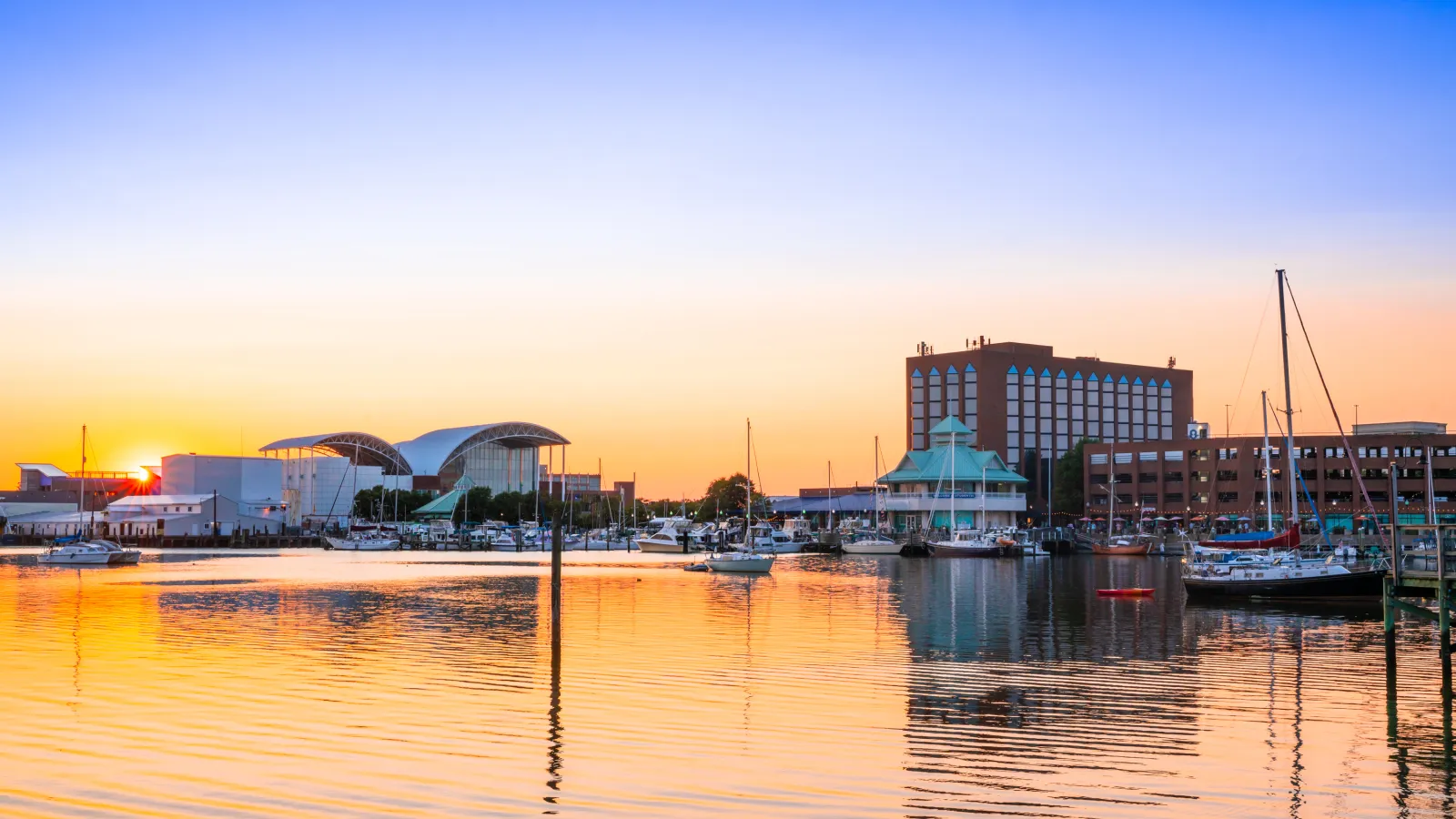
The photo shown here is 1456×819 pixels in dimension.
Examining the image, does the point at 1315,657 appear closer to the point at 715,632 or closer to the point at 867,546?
the point at 715,632

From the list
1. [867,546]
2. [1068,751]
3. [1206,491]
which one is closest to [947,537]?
[867,546]

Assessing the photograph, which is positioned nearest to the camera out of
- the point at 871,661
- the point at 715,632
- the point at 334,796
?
the point at 334,796

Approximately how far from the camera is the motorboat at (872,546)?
12650 centimetres

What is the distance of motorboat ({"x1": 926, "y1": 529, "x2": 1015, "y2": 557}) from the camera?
121 metres

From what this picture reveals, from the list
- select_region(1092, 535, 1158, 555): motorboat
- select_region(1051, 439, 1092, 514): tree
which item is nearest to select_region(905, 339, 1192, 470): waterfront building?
select_region(1051, 439, 1092, 514): tree

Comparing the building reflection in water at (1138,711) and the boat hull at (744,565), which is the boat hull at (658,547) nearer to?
the boat hull at (744,565)

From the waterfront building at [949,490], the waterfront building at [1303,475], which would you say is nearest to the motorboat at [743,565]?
the waterfront building at [949,490]

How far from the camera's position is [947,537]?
13250 centimetres

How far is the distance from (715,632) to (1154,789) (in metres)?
24.8

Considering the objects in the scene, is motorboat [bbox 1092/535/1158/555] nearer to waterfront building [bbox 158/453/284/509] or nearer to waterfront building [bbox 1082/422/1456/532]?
waterfront building [bbox 1082/422/1456/532]

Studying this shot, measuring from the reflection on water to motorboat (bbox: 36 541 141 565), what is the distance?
177 feet

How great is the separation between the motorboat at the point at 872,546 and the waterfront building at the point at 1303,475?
31.6 meters

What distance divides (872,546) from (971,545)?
10.5 m

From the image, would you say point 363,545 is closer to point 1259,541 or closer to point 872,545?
point 872,545
